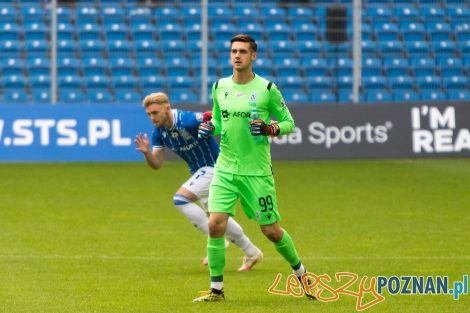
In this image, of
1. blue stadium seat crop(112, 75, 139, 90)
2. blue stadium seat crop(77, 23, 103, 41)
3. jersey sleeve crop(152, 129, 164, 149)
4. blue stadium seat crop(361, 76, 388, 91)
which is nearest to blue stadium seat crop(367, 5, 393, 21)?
blue stadium seat crop(361, 76, 388, 91)

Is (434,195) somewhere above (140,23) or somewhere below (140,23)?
below

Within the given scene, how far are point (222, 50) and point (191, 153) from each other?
14265mm

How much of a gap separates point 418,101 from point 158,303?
15.0 m

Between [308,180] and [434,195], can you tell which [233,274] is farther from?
[308,180]

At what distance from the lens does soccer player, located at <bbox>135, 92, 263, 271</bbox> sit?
1177cm

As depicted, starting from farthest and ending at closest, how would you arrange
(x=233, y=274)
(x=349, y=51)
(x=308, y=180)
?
(x=349, y=51) < (x=308, y=180) < (x=233, y=274)

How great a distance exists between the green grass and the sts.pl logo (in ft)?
0.35

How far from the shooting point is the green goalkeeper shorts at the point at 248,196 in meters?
9.86

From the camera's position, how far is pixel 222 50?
86.3 ft

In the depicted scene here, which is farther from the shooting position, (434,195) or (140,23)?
(140,23)

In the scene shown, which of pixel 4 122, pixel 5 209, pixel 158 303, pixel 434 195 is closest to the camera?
pixel 158 303

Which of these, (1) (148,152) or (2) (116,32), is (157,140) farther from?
(2) (116,32)

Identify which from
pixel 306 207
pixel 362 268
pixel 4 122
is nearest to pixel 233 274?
pixel 362 268

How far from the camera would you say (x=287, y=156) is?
2383 cm
